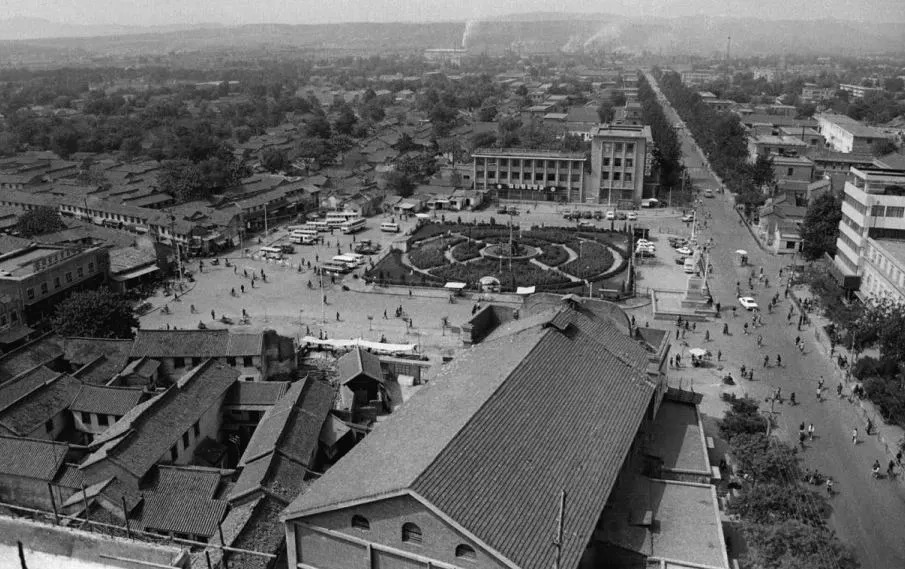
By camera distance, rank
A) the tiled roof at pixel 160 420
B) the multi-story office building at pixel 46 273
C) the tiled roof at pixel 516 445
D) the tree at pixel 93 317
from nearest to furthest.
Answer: the tiled roof at pixel 516 445 < the tiled roof at pixel 160 420 < the tree at pixel 93 317 < the multi-story office building at pixel 46 273

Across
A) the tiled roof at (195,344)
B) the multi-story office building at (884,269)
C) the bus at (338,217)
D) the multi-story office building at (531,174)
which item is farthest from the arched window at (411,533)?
the multi-story office building at (531,174)

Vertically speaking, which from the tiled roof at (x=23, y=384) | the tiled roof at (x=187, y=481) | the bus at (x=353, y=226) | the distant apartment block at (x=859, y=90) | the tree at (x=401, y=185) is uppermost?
the distant apartment block at (x=859, y=90)

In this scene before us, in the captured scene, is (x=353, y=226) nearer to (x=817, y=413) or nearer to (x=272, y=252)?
(x=272, y=252)

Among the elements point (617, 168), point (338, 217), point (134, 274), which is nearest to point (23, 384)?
point (134, 274)

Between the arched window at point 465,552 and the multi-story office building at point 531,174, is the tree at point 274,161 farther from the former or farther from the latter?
the arched window at point 465,552

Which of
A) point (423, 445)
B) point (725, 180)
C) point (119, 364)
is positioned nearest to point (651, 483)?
point (423, 445)

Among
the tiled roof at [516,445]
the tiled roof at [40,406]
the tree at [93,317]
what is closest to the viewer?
the tiled roof at [516,445]
